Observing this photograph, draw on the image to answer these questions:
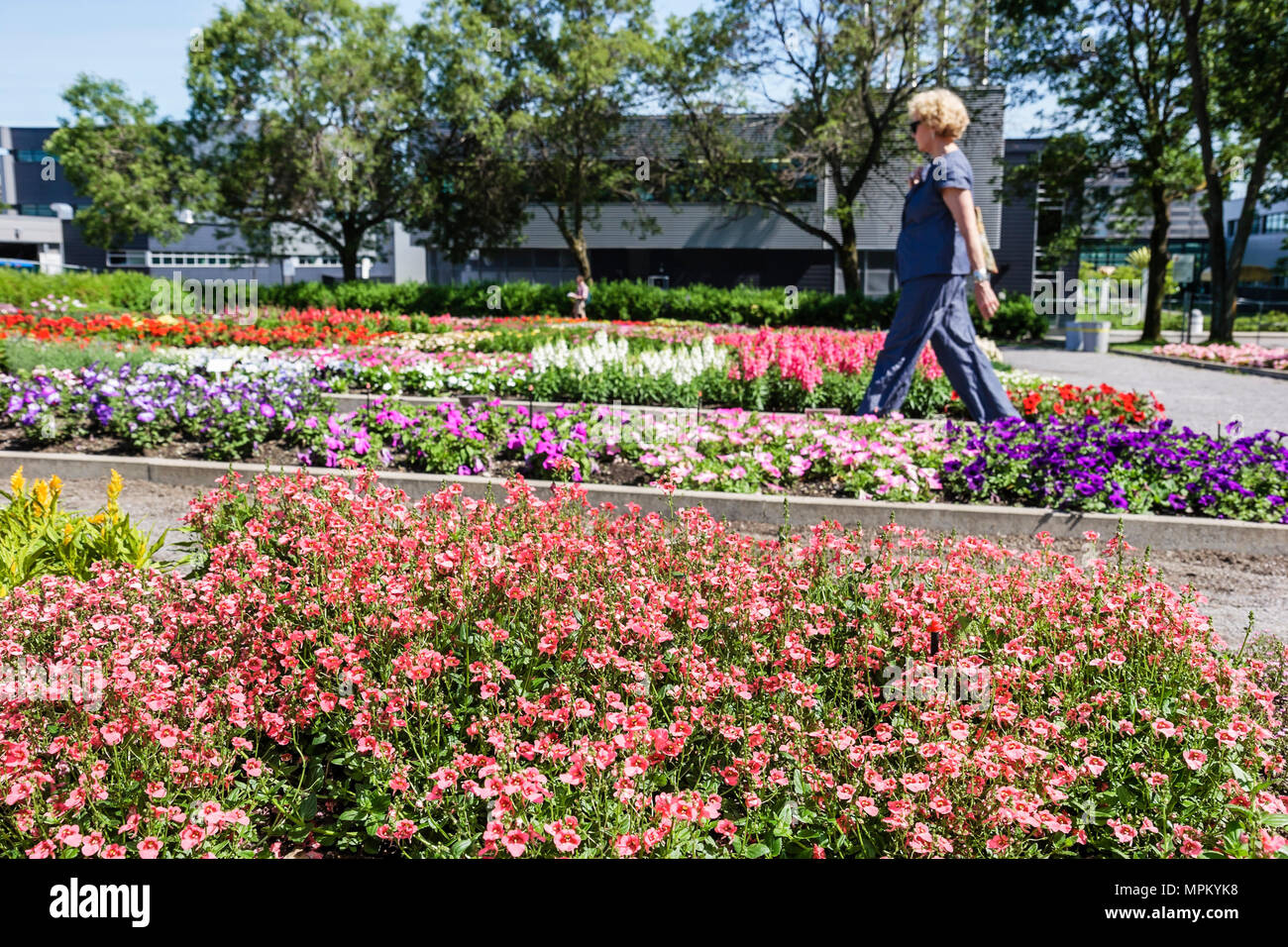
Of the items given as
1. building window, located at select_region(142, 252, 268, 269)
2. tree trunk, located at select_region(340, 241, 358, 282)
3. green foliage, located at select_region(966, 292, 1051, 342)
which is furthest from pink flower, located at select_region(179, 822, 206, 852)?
building window, located at select_region(142, 252, 268, 269)

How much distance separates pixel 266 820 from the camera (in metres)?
2.72

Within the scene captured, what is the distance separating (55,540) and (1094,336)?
25.6 metres

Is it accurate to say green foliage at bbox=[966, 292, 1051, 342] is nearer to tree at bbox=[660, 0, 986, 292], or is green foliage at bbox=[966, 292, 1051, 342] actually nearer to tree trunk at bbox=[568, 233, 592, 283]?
tree at bbox=[660, 0, 986, 292]

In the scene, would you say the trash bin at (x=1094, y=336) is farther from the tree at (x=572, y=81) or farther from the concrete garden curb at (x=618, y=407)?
the concrete garden curb at (x=618, y=407)

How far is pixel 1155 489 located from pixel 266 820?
5.57 meters

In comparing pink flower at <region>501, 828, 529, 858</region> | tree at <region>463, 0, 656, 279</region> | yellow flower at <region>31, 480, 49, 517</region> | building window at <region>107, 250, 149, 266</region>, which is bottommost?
pink flower at <region>501, 828, 529, 858</region>

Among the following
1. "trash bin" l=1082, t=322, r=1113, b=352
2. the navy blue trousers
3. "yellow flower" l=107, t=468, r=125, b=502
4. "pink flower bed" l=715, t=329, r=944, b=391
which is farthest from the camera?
"trash bin" l=1082, t=322, r=1113, b=352

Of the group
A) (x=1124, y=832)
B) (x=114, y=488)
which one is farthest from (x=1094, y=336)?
(x=1124, y=832)

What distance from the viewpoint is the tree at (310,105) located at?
3038cm

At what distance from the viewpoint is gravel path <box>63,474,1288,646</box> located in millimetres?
4520

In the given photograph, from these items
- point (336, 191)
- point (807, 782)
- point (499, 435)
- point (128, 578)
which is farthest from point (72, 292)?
point (807, 782)

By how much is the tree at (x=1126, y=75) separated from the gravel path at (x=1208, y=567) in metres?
24.8

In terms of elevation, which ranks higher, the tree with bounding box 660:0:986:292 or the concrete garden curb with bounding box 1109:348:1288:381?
the tree with bounding box 660:0:986:292

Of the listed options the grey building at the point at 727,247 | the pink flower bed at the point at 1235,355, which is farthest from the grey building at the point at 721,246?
the pink flower bed at the point at 1235,355
